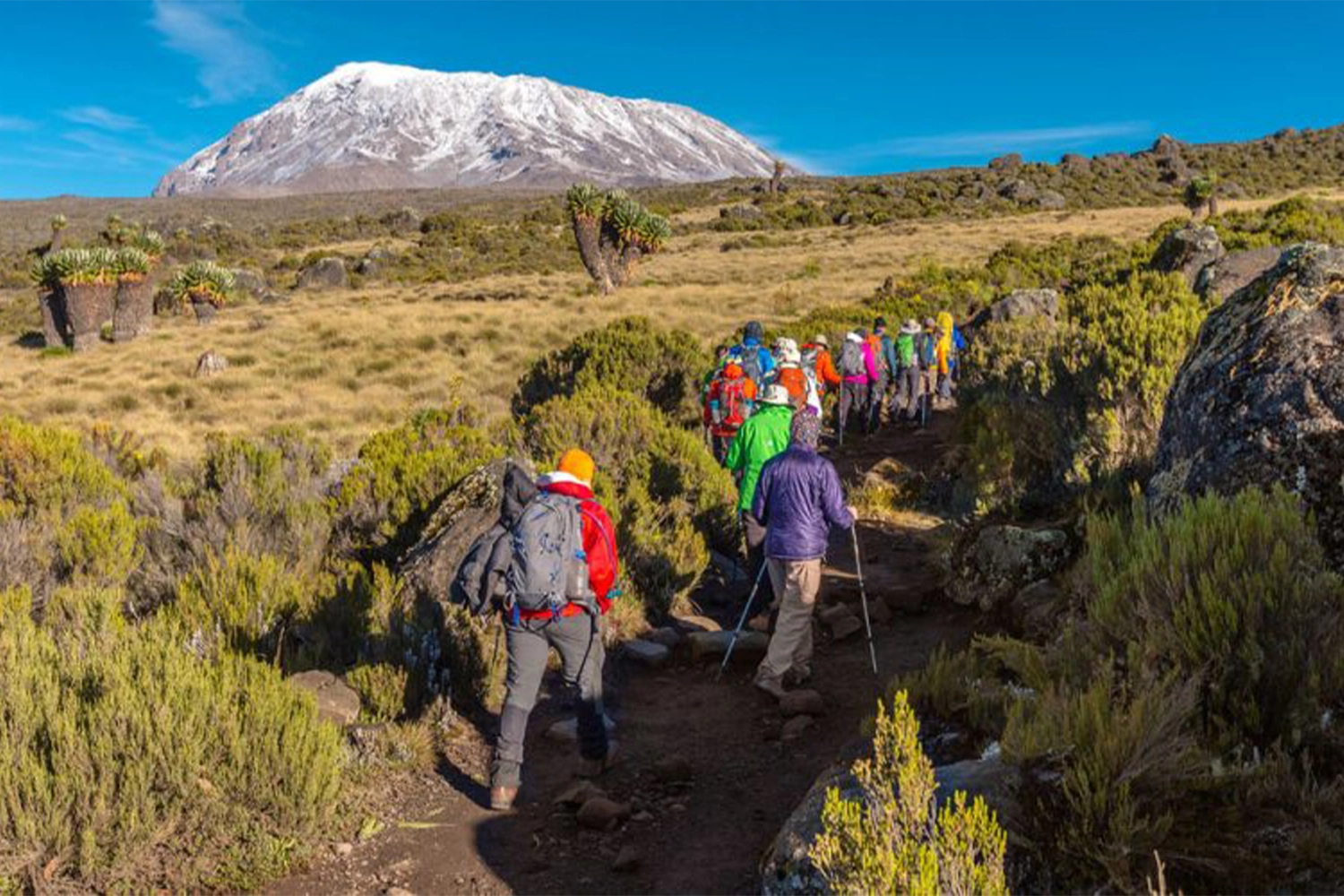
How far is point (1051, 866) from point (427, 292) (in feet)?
113

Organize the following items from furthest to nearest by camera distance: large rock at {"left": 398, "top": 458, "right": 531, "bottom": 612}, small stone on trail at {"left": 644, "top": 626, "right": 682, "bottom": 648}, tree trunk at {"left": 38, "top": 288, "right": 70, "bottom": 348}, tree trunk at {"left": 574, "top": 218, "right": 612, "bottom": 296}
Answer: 1. tree trunk at {"left": 574, "top": 218, "right": 612, "bottom": 296}
2. tree trunk at {"left": 38, "top": 288, "right": 70, "bottom": 348}
3. small stone on trail at {"left": 644, "top": 626, "right": 682, "bottom": 648}
4. large rock at {"left": 398, "top": 458, "right": 531, "bottom": 612}

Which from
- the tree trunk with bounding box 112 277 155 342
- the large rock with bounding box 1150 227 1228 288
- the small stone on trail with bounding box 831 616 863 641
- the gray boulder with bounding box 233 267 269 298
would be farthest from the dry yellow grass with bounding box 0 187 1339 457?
the small stone on trail with bounding box 831 616 863 641

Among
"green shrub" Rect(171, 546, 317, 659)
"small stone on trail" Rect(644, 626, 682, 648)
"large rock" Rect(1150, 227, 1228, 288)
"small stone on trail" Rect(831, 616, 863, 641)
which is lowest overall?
"small stone on trail" Rect(644, 626, 682, 648)

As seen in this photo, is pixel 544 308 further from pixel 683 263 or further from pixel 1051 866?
pixel 1051 866

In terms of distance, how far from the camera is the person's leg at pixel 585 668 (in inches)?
194

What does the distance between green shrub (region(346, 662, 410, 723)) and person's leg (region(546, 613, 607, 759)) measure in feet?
3.96

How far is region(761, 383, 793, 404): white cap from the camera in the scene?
7.58 meters

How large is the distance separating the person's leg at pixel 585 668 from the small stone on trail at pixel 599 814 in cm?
51

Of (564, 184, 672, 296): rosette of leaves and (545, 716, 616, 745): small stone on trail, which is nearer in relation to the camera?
(545, 716, 616, 745): small stone on trail

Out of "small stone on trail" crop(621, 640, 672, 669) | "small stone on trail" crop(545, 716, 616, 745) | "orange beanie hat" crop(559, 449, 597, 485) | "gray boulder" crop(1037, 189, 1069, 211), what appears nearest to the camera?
"orange beanie hat" crop(559, 449, 597, 485)

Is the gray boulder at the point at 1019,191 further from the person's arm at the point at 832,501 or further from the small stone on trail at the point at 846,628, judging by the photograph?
the person's arm at the point at 832,501

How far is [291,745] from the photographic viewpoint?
416 cm

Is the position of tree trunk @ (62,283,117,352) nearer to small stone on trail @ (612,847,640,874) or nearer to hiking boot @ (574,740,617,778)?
hiking boot @ (574,740,617,778)

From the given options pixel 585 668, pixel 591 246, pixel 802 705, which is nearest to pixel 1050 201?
pixel 591 246
